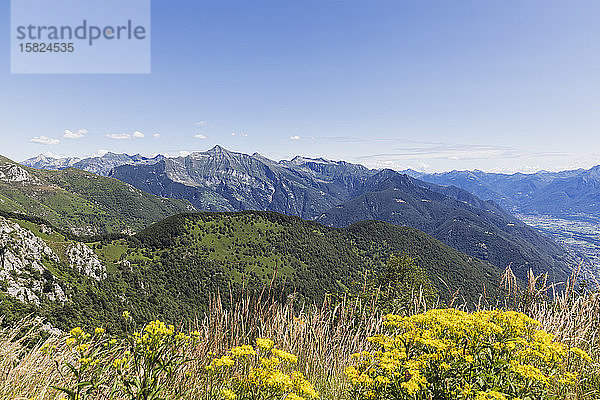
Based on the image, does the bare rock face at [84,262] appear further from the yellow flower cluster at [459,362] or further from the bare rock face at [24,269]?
the yellow flower cluster at [459,362]

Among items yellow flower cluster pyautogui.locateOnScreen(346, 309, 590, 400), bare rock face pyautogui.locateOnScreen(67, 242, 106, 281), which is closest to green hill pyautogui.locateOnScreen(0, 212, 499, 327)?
bare rock face pyautogui.locateOnScreen(67, 242, 106, 281)

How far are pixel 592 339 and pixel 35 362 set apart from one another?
9239 mm

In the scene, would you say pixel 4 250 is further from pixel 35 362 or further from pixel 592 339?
pixel 592 339

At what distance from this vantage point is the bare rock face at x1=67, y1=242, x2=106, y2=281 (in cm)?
10919

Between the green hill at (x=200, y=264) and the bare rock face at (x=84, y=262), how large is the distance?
319 millimetres

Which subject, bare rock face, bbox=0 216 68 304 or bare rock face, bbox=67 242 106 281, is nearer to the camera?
bare rock face, bbox=0 216 68 304

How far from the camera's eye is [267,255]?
163875 mm

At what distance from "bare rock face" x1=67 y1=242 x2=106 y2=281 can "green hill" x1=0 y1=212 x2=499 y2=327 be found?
0.32 metres

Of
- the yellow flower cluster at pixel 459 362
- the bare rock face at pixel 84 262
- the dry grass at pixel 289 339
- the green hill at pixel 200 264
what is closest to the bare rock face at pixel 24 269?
the green hill at pixel 200 264

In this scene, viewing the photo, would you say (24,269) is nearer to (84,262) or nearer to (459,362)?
(84,262)

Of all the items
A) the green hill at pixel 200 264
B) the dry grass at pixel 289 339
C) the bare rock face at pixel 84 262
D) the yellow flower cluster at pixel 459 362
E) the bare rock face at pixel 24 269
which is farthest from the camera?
the bare rock face at pixel 84 262

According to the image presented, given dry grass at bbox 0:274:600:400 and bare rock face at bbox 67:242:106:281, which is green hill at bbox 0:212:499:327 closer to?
bare rock face at bbox 67:242:106:281

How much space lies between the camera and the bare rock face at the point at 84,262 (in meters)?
109

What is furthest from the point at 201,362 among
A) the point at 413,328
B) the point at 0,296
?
the point at 0,296
